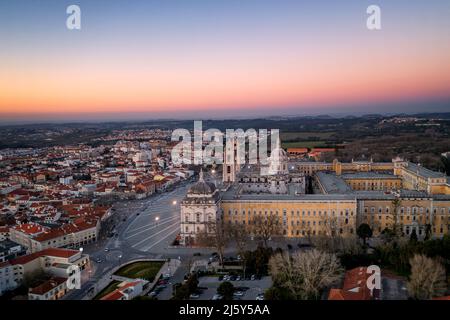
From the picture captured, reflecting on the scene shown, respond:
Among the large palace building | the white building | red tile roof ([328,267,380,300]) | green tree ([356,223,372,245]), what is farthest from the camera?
the large palace building

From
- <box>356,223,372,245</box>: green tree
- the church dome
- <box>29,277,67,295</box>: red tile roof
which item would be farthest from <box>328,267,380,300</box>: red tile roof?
<box>29,277,67,295</box>: red tile roof

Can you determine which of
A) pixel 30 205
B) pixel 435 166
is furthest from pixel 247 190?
pixel 435 166

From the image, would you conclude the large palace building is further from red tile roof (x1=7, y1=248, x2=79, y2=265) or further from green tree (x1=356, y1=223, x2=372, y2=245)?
red tile roof (x1=7, y1=248, x2=79, y2=265)

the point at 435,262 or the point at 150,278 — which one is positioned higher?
the point at 435,262

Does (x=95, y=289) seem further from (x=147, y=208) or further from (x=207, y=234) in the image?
(x=147, y=208)

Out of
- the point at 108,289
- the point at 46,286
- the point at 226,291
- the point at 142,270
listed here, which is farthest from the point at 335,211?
the point at 46,286

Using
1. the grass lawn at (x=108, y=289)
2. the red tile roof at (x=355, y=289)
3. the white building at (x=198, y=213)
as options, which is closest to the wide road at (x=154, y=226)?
the white building at (x=198, y=213)

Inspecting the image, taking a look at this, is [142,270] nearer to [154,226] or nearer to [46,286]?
[46,286]

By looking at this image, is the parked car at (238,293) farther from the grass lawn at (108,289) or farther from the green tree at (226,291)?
the grass lawn at (108,289)
